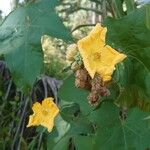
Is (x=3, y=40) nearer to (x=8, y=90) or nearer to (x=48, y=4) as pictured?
(x=48, y=4)

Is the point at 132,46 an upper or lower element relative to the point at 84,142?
upper

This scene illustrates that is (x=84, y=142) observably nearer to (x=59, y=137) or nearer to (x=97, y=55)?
(x=59, y=137)

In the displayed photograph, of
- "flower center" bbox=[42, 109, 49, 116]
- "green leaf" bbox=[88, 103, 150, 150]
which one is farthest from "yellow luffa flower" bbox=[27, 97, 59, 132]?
"green leaf" bbox=[88, 103, 150, 150]

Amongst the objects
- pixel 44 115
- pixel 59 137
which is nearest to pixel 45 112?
pixel 44 115

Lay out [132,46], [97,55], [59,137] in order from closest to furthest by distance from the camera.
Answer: [97,55], [132,46], [59,137]

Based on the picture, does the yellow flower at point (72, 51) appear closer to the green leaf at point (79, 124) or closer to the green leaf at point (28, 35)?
the green leaf at point (28, 35)

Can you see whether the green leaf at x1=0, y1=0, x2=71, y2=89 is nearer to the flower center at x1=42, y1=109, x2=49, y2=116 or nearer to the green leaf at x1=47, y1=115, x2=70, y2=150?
the flower center at x1=42, y1=109, x2=49, y2=116

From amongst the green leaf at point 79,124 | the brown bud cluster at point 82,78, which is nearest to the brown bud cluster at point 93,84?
the brown bud cluster at point 82,78
